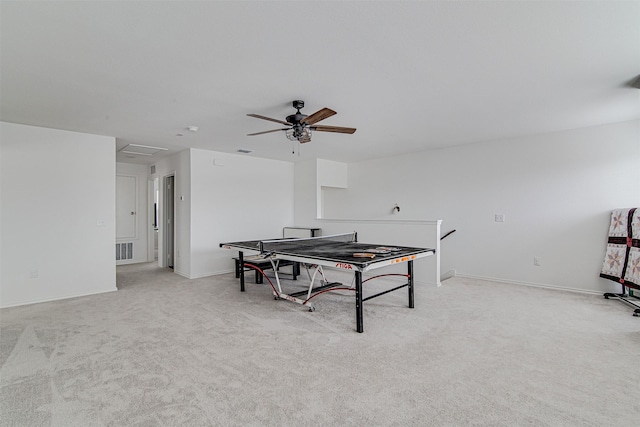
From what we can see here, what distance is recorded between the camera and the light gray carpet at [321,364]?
181 centimetres

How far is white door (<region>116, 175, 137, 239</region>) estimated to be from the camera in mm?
7078

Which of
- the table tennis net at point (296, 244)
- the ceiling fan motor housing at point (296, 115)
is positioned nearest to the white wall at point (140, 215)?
the table tennis net at point (296, 244)

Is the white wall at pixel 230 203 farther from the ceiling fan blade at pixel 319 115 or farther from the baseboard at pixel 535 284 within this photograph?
the baseboard at pixel 535 284

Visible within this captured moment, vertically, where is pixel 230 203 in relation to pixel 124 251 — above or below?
above

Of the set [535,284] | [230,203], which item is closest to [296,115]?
[230,203]

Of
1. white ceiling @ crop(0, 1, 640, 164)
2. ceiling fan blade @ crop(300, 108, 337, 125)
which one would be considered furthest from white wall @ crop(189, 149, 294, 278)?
ceiling fan blade @ crop(300, 108, 337, 125)

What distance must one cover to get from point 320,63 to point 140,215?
670 cm

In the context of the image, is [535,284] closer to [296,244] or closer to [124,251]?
[296,244]

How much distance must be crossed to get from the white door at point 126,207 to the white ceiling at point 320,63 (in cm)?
312

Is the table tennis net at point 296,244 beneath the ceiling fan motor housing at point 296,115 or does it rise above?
beneath

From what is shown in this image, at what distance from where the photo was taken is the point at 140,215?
7.41 metres

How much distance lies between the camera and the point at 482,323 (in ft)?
10.6

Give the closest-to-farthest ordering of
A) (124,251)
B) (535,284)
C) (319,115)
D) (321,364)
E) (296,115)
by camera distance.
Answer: (321,364) < (319,115) < (296,115) < (535,284) < (124,251)

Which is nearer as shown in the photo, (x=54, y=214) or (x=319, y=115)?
(x=319, y=115)
